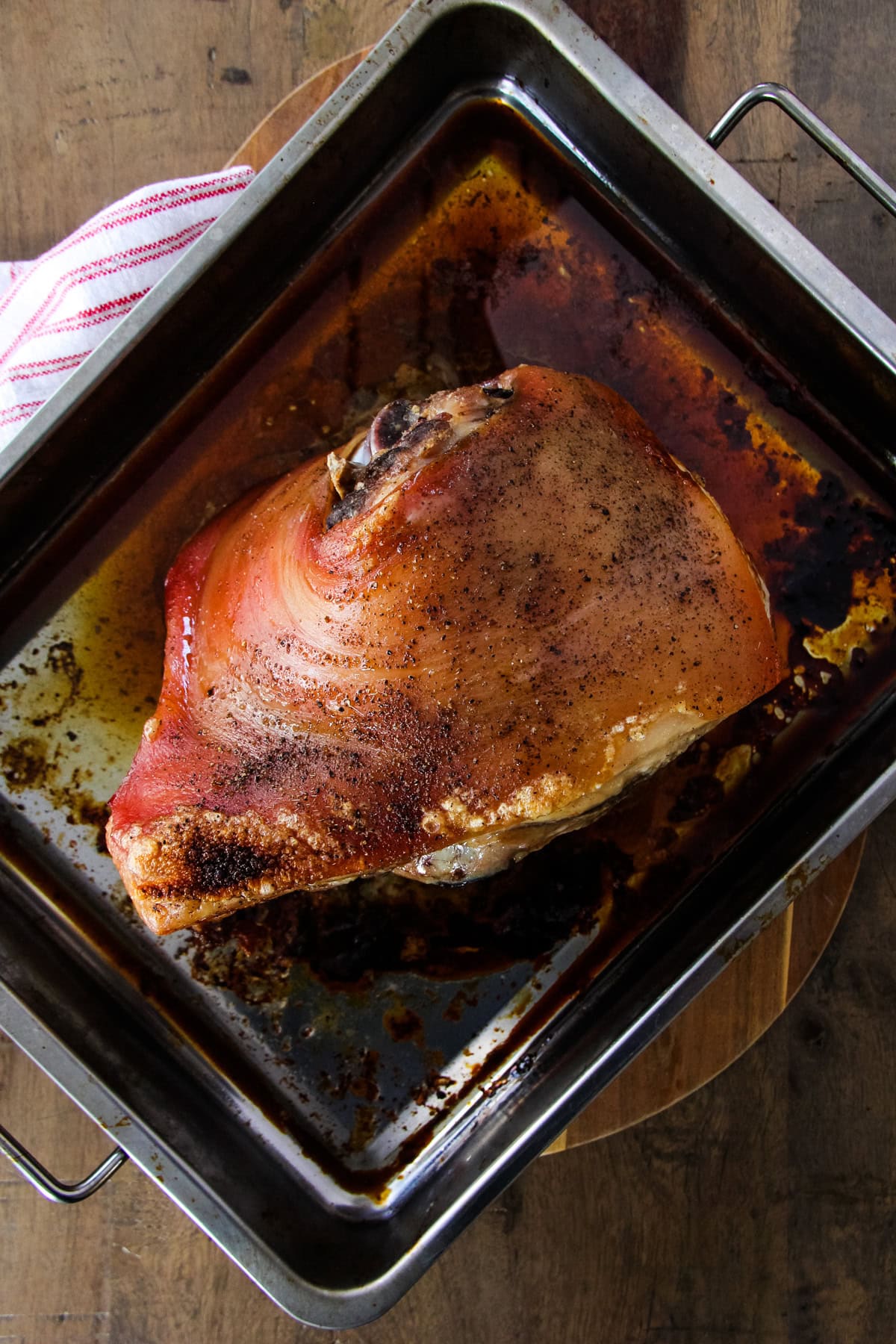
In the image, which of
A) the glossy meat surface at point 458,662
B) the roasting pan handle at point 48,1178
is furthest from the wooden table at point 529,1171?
the glossy meat surface at point 458,662

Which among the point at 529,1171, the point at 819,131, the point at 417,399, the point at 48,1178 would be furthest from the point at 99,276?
the point at 529,1171

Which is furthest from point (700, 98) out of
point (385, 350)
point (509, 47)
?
point (385, 350)

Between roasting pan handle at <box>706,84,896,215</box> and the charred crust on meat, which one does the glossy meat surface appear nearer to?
the charred crust on meat

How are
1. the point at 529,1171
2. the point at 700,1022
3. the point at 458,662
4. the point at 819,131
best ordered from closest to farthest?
the point at 458,662
the point at 819,131
the point at 700,1022
the point at 529,1171

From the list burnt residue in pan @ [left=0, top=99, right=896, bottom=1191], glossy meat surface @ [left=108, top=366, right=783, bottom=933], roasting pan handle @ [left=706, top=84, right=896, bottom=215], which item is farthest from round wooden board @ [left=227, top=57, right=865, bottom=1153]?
roasting pan handle @ [left=706, top=84, right=896, bottom=215]

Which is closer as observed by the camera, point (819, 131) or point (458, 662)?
point (458, 662)

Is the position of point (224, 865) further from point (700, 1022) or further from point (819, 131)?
point (819, 131)

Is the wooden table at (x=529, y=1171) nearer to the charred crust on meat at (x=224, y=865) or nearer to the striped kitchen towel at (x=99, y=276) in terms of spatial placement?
the striped kitchen towel at (x=99, y=276)
